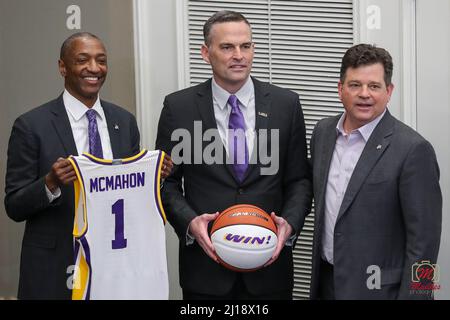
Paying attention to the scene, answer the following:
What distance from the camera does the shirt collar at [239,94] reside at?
4.12 metres

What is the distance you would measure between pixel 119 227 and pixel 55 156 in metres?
0.46

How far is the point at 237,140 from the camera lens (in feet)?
13.4

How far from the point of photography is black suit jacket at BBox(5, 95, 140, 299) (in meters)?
3.85

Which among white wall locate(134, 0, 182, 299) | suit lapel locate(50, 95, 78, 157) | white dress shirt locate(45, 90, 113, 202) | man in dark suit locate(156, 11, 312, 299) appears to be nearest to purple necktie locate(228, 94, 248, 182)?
man in dark suit locate(156, 11, 312, 299)

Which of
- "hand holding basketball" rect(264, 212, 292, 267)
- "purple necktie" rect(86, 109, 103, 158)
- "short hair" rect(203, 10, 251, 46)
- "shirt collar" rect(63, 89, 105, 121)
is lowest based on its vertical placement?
"hand holding basketball" rect(264, 212, 292, 267)

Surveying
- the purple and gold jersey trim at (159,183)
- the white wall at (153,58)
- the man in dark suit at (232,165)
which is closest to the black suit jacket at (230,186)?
the man in dark suit at (232,165)

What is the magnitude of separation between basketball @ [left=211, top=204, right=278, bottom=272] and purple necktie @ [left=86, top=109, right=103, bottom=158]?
2.15 ft

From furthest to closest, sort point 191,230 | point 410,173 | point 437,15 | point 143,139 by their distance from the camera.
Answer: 1. point 143,139
2. point 437,15
3. point 191,230
4. point 410,173

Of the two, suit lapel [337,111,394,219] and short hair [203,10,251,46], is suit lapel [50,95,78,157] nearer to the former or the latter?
short hair [203,10,251,46]

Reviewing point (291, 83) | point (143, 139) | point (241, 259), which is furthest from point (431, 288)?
point (143, 139)

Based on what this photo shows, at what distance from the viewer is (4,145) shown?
524 centimetres

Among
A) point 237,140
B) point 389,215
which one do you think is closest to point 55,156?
point 237,140
